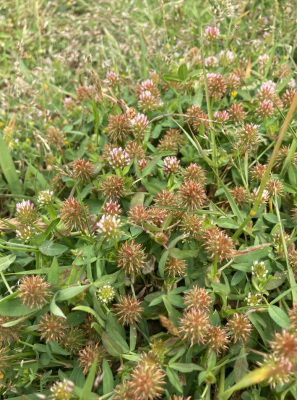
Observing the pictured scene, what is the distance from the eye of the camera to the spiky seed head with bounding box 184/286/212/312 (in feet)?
5.96

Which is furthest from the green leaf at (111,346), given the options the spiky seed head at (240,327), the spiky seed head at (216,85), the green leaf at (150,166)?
the spiky seed head at (216,85)

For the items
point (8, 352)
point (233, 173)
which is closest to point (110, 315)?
point (8, 352)

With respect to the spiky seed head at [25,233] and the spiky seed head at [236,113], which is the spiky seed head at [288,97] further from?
the spiky seed head at [25,233]

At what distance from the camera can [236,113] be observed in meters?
2.55

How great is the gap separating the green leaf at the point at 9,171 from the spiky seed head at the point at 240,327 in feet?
6.75

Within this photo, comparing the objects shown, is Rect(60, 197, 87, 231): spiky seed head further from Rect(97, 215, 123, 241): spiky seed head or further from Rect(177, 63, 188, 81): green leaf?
Rect(177, 63, 188, 81): green leaf

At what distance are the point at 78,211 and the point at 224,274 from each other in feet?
3.16

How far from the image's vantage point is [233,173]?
2.46 meters

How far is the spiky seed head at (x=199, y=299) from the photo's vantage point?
1.82m

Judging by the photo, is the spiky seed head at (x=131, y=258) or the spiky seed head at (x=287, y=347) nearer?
the spiky seed head at (x=287, y=347)

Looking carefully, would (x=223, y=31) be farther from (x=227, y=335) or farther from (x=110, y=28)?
(x=227, y=335)

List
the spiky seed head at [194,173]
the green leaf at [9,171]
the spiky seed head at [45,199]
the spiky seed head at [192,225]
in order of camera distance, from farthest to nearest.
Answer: the green leaf at [9,171] → the spiky seed head at [45,199] → the spiky seed head at [194,173] → the spiky seed head at [192,225]

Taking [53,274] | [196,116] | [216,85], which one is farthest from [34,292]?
[216,85]

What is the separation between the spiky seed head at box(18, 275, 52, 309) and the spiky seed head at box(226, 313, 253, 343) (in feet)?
3.26
